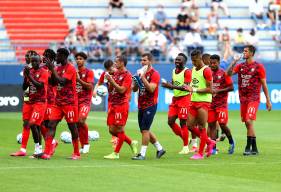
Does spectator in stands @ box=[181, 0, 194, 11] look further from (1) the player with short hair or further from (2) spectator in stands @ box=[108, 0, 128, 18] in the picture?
(1) the player with short hair

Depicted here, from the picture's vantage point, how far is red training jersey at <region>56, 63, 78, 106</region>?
18422 mm

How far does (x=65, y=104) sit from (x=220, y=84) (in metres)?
3.63

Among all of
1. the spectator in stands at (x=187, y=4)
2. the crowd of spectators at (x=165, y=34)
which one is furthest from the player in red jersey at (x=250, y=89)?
the spectator in stands at (x=187, y=4)

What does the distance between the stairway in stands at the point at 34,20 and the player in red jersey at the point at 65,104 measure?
22.0 m

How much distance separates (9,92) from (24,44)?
3344 millimetres

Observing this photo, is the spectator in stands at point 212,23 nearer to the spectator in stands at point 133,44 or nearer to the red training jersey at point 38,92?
the spectator in stands at point 133,44

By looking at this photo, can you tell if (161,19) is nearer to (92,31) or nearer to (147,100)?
(92,31)

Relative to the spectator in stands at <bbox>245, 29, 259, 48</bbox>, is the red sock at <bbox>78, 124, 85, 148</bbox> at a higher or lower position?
lower

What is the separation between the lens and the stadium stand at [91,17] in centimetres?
4119

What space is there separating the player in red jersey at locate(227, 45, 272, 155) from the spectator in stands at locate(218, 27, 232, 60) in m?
18.9

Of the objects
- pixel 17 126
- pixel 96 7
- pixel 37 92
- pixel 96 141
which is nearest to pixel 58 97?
pixel 37 92

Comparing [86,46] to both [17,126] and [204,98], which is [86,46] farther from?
[204,98]

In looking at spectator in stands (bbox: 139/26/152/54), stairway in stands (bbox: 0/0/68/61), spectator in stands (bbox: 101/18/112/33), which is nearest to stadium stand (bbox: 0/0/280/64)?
stairway in stands (bbox: 0/0/68/61)

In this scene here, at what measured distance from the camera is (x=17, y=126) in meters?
28.1
